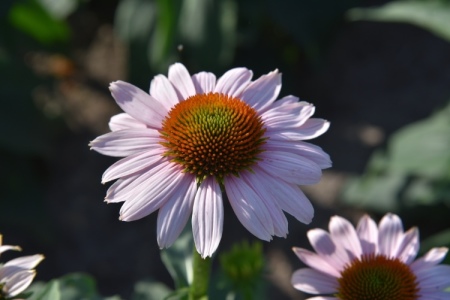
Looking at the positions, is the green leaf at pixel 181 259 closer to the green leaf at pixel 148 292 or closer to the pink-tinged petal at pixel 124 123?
the green leaf at pixel 148 292

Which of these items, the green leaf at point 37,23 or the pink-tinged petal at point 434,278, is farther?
the green leaf at point 37,23

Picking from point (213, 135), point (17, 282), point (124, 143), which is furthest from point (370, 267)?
point (17, 282)

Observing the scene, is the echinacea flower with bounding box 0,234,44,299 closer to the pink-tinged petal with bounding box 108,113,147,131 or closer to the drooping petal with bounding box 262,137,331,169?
the pink-tinged petal with bounding box 108,113,147,131

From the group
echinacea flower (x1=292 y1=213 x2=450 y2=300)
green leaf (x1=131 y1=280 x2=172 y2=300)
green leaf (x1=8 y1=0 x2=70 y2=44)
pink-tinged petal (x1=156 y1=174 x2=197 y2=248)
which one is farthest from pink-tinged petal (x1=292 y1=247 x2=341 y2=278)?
green leaf (x1=8 y1=0 x2=70 y2=44)

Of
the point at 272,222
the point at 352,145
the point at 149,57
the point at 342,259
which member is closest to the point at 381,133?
the point at 352,145

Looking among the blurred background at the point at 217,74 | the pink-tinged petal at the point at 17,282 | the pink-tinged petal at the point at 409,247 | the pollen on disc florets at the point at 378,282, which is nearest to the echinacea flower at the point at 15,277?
the pink-tinged petal at the point at 17,282

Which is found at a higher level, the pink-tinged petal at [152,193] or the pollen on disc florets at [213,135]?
the pollen on disc florets at [213,135]

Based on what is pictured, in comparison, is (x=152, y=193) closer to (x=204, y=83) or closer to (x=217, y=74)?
(x=204, y=83)
